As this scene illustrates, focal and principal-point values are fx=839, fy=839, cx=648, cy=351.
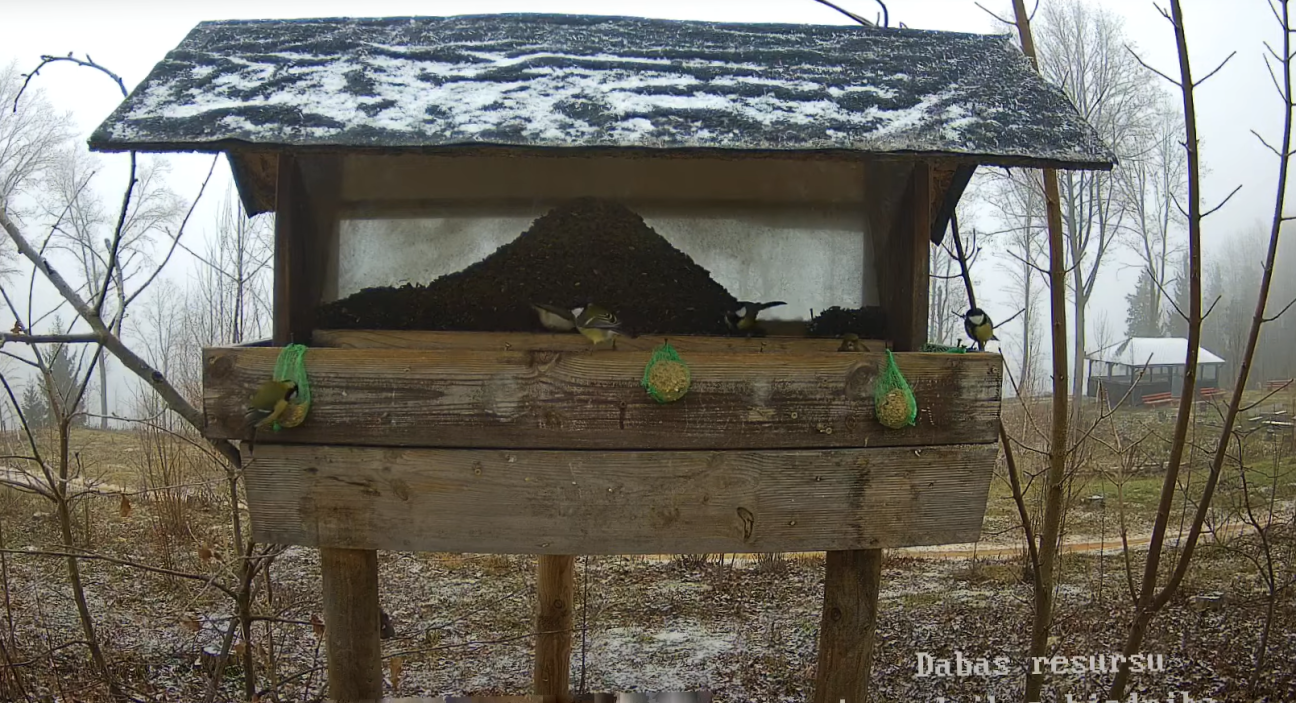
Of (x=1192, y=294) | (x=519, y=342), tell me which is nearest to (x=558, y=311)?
(x=519, y=342)

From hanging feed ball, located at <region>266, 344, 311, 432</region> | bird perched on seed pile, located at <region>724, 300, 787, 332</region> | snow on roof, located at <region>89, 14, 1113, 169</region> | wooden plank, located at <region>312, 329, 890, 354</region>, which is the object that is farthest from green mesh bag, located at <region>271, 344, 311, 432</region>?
bird perched on seed pile, located at <region>724, 300, 787, 332</region>

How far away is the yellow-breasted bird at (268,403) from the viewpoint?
194cm

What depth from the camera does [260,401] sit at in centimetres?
194

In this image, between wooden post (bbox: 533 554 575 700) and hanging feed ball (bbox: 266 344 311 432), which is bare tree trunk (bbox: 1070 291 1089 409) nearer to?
wooden post (bbox: 533 554 575 700)

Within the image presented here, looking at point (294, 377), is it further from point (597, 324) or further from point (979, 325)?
point (979, 325)

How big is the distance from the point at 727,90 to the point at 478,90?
65cm

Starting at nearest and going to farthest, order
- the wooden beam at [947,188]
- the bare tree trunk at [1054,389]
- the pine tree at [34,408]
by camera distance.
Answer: the wooden beam at [947,188] < the bare tree trunk at [1054,389] < the pine tree at [34,408]

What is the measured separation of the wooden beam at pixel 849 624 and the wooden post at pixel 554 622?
1.70 m

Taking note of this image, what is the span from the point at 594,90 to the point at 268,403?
111cm

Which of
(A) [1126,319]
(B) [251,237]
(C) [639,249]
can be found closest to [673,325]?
(C) [639,249]

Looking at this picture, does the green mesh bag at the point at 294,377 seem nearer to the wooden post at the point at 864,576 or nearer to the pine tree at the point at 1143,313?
the wooden post at the point at 864,576

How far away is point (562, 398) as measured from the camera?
80.6 inches

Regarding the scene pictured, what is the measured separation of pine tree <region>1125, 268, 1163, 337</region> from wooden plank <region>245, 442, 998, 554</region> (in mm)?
12969

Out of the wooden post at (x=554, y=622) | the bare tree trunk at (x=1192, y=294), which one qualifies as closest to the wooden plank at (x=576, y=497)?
the bare tree trunk at (x=1192, y=294)
